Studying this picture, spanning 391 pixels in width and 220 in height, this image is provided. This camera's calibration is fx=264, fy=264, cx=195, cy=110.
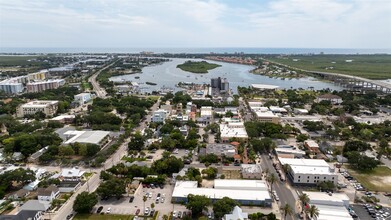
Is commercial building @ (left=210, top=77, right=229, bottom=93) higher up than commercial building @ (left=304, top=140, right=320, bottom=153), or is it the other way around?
commercial building @ (left=210, top=77, right=229, bottom=93)

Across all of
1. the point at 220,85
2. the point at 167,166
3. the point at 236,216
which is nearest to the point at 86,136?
the point at 167,166

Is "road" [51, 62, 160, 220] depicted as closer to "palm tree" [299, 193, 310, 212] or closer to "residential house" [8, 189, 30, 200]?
"residential house" [8, 189, 30, 200]

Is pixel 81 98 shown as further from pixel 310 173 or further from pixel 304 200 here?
pixel 304 200

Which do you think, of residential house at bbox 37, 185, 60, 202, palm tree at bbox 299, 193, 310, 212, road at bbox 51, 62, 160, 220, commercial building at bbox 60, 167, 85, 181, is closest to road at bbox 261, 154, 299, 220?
palm tree at bbox 299, 193, 310, 212

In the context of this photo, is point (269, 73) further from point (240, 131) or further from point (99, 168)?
point (99, 168)

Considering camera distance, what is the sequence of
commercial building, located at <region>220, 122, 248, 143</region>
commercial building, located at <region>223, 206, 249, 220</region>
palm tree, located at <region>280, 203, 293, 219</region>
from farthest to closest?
commercial building, located at <region>220, 122, 248, 143</region> → palm tree, located at <region>280, 203, 293, 219</region> → commercial building, located at <region>223, 206, 249, 220</region>

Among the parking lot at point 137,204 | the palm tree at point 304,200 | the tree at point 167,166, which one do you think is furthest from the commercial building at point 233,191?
the tree at point 167,166

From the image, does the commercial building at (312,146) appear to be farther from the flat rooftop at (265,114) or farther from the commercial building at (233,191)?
the commercial building at (233,191)
